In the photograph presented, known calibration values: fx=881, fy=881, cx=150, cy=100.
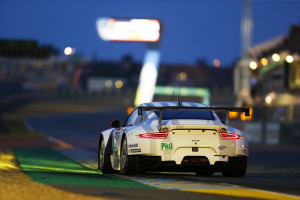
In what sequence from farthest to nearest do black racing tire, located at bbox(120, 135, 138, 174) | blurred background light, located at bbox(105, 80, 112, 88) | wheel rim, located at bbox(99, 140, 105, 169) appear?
blurred background light, located at bbox(105, 80, 112, 88), wheel rim, located at bbox(99, 140, 105, 169), black racing tire, located at bbox(120, 135, 138, 174)

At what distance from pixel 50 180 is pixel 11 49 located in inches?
1871

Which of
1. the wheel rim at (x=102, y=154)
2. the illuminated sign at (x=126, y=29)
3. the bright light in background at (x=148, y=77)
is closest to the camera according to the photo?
the wheel rim at (x=102, y=154)

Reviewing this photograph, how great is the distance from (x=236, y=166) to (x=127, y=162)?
74.3 inches

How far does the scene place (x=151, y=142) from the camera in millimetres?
14844

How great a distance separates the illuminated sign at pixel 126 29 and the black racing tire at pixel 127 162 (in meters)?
72.5

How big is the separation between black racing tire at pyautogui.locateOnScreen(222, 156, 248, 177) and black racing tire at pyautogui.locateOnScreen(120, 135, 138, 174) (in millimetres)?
1561

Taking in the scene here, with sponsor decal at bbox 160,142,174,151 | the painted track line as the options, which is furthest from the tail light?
the painted track line

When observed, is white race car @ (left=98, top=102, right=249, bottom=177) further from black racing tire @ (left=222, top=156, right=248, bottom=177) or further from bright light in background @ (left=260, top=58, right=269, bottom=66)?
bright light in background @ (left=260, top=58, right=269, bottom=66)

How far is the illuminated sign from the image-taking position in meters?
87.9

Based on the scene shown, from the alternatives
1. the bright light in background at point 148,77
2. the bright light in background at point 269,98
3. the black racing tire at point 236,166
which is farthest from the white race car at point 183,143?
the bright light in background at point 148,77

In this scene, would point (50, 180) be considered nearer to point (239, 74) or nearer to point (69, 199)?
point (69, 199)

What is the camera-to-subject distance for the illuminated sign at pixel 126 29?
288ft

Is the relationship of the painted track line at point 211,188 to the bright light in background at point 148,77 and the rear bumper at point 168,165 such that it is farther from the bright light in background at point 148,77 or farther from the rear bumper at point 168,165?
the bright light in background at point 148,77

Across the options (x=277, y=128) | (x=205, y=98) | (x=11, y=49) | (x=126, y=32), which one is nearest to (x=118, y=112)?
(x=126, y=32)
